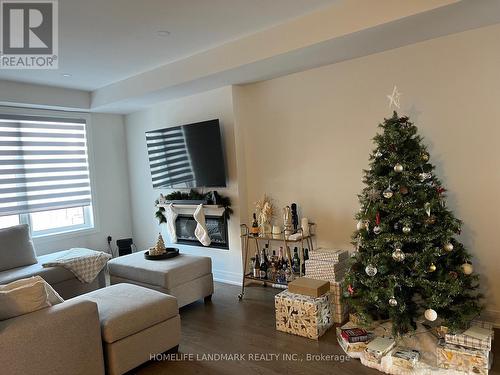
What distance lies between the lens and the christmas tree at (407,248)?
8.04ft

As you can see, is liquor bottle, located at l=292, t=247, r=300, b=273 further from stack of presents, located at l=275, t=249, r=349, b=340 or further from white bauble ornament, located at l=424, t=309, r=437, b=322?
white bauble ornament, located at l=424, t=309, r=437, b=322

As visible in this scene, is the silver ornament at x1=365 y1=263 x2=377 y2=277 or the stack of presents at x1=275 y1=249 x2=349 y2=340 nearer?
the silver ornament at x1=365 y1=263 x2=377 y2=277

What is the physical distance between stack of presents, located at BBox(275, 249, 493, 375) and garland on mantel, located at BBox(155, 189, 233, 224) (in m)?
1.40

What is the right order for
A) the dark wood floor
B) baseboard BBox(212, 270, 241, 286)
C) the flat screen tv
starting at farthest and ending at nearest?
baseboard BBox(212, 270, 241, 286)
the flat screen tv
the dark wood floor

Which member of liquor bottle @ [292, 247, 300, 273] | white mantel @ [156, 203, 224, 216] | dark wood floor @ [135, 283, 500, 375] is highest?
white mantel @ [156, 203, 224, 216]

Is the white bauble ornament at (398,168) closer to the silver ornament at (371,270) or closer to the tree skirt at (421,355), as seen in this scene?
the silver ornament at (371,270)

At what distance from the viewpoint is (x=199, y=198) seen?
15.0 ft

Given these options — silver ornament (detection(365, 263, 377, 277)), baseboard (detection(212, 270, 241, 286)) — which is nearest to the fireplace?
baseboard (detection(212, 270, 241, 286))

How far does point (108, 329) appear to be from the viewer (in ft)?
7.61

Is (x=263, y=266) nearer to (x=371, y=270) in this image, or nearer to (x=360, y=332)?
(x=360, y=332)

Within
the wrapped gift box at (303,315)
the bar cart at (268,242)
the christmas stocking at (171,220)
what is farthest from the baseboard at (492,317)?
the christmas stocking at (171,220)

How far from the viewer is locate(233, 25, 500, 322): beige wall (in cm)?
284

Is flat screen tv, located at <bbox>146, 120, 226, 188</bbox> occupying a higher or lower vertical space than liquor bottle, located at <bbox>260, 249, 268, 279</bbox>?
higher

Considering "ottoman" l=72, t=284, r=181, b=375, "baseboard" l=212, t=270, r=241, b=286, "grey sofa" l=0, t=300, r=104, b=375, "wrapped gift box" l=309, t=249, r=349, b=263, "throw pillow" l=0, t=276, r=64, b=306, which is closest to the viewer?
"grey sofa" l=0, t=300, r=104, b=375
